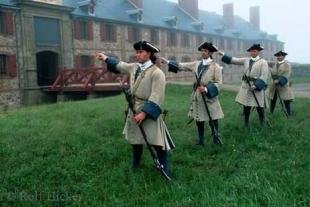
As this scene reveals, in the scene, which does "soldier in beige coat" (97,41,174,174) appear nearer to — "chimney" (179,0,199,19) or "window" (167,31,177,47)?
"window" (167,31,177,47)

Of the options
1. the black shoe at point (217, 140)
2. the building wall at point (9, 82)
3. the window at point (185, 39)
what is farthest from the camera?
the window at point (185, 39)

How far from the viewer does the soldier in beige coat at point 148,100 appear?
536 cm

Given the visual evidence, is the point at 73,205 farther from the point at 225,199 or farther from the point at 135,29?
the point at 135,29

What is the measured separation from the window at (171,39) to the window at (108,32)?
7709 mm

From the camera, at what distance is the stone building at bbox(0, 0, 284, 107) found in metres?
23.0

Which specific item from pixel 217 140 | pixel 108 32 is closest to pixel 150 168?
pixel 217 140

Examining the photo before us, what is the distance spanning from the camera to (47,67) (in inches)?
1038

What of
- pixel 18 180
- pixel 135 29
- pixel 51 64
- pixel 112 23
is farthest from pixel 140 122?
pixel 135 29

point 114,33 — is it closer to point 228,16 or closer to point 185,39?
point 185,39

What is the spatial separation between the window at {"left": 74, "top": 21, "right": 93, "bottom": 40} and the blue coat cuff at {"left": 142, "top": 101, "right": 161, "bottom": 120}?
22.9 m

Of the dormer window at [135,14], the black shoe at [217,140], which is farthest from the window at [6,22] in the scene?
the black shoe at [217,140]

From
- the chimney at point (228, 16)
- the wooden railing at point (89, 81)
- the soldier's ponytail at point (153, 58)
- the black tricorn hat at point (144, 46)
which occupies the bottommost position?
the wooden railing at point (89, 81)

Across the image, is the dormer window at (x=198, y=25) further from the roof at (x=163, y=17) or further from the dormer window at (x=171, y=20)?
the dormer window at (x=171, y=20)

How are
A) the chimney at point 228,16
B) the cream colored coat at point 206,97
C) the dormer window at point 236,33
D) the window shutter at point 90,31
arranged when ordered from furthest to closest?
1. the chimney at point 228,16
2. the dormer window at point 236,33
3. the window shutter at point 90,31
4. the cream colored coat at point 206,97
